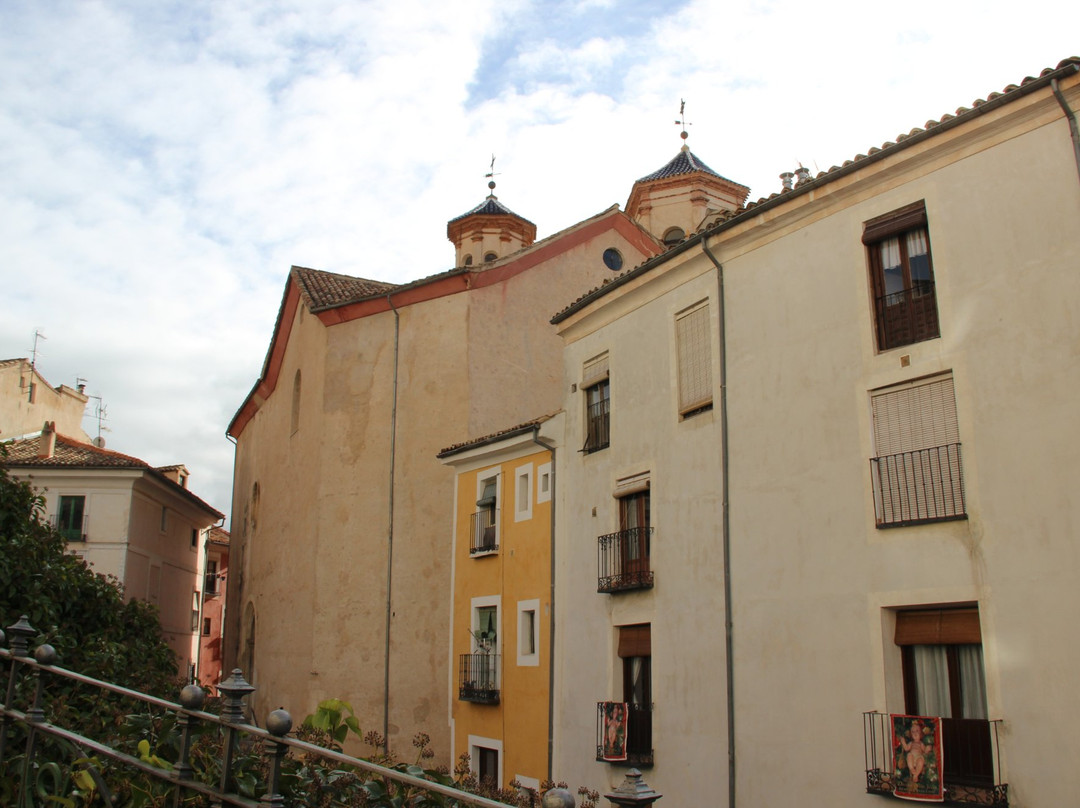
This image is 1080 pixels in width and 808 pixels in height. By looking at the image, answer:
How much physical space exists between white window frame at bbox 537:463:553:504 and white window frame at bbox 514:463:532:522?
254 millimetres

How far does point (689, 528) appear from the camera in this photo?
15062mm

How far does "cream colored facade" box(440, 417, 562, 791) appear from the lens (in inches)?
728

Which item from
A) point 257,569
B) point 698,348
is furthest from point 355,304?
point 698,348

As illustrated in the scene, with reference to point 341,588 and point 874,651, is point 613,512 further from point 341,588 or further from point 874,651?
point 341,588

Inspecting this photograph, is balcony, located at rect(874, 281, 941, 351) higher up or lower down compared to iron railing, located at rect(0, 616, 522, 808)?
higher up

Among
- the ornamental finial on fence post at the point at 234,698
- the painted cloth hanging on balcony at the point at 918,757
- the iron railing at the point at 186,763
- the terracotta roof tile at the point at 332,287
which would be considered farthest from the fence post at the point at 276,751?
the terracotta roof tile at the point at 332,287

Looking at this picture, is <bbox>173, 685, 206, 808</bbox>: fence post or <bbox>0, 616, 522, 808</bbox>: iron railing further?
<bbox>173, 685, 206, 808</bbox>: fence post

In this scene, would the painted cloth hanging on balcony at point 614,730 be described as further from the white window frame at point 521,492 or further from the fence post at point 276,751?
the fence post at point 276,751

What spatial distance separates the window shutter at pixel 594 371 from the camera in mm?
17938

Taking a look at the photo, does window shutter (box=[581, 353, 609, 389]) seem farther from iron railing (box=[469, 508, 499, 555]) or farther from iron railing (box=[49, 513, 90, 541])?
iron railing (box=[49, 513, 90, 541])

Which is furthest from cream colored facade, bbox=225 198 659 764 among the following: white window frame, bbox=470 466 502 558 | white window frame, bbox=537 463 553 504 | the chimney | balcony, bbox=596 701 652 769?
the chimney

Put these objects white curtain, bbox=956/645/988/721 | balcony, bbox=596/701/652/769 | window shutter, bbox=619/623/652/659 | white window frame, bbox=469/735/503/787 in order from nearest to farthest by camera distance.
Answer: white curtain, bbox=956/645/988/721 < balcony, bbox=596/701/652/769 < window shutter, bbox=619/623/652/659 < white window frame, bbox=469/735/503/787

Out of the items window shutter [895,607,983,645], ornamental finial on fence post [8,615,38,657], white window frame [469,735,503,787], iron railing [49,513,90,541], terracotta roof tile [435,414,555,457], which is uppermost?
terracotta roof tile [435,414,555,457]

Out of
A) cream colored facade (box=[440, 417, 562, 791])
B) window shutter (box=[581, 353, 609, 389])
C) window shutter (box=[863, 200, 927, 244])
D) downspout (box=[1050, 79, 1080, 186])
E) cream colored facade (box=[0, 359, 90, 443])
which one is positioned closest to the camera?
downspout (box=[1050, 79, 1080, 186])
